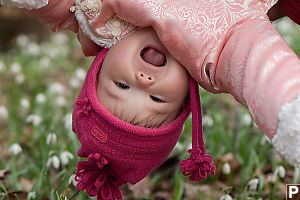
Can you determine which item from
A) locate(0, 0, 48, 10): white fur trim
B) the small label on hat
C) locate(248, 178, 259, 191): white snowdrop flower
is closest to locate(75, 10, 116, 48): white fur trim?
locate(0, 0, 48, 10): white fur trim

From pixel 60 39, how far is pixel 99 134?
10.9 ft

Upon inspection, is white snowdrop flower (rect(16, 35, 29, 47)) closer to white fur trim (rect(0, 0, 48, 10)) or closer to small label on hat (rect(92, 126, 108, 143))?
white fur trim (rect(0, 0, 48, 10))

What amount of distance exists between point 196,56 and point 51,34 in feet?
11.8

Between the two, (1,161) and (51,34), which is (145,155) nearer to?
(1,161)

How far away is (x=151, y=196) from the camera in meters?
2.03

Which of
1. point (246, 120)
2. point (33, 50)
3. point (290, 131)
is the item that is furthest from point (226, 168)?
point (33, 50)

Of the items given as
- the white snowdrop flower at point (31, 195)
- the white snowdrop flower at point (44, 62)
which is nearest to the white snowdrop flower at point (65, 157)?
the white snowdrop flower at point (31, 195)

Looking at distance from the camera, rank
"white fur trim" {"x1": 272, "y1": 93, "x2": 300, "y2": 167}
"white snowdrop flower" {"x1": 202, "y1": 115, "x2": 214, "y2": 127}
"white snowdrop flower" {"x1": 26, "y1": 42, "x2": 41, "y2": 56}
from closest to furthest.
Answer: "white fur trim" {"x1": 272, "y1": 93, "x2": 300, "y2": 167} → "white snowdrop flower" {"x1": 202, "y1": 115, "x2": 214, "y2": 127} → "white snowdrop flower" {"x1": 26, "y1": 42, "x2": 41, "y2": 56}

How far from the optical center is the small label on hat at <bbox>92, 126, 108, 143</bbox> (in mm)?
1218

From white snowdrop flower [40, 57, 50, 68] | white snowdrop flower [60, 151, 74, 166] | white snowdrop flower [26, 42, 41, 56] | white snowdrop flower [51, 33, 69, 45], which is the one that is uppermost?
white snowdrop flower [60, 151, 74, 166]

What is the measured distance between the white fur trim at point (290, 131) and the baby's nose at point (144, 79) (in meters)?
0.38

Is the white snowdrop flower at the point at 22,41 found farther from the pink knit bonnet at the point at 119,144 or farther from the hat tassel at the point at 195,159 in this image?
the hat tassel at the point at 195,159

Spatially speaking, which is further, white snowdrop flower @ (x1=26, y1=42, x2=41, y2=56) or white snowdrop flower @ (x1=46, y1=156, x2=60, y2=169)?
white snowdrop flower @ (x1=26, y1=42, x2=41, y2=56)

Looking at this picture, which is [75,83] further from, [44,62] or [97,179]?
[97,179]
